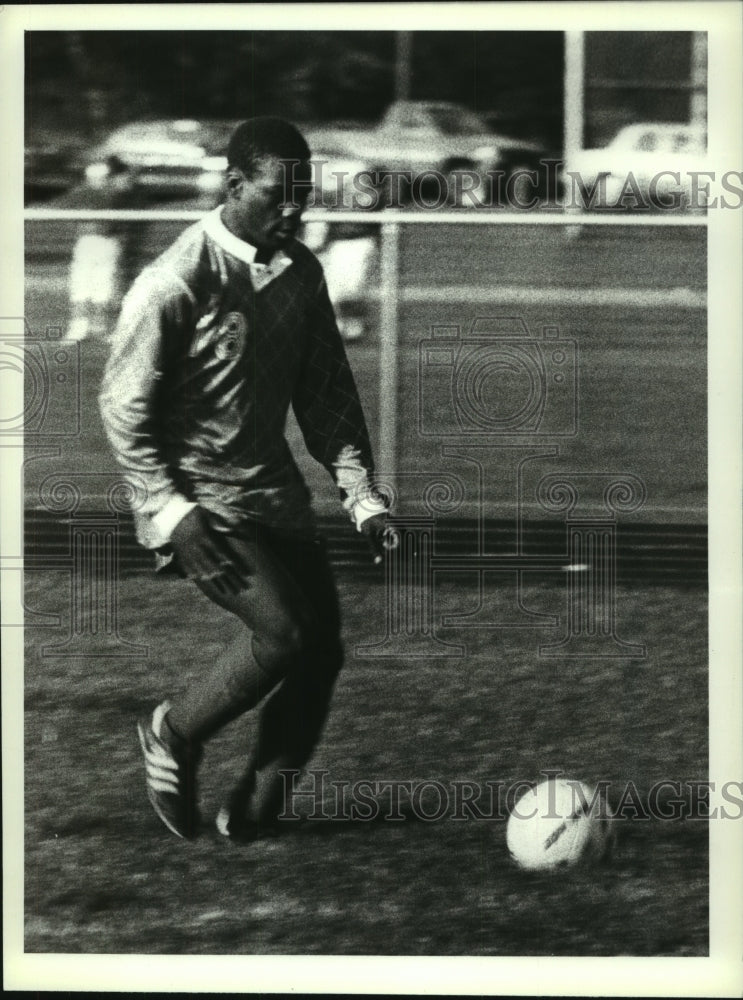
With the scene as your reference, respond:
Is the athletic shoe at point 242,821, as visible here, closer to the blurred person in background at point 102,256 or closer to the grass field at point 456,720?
the grass field at point 456,720

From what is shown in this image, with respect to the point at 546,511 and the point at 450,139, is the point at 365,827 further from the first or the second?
the point at 450,139

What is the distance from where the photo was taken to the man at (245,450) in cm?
501

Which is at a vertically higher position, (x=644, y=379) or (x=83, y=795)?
(x=644, y=379)

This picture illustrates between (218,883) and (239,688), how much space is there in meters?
0.65

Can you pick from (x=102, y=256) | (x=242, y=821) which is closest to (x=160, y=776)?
(x=242, y=821)

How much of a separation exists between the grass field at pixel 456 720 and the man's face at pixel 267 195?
0.42 meters

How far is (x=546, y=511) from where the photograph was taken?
505 centimetres

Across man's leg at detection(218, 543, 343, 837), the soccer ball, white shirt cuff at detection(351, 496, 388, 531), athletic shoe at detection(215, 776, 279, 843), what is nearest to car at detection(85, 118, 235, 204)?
white shirt cuff at detection(351, 496, 388, 531)

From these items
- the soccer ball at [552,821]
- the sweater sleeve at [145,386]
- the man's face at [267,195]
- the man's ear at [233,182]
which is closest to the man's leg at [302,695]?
the sweater sleeve at [145,386]

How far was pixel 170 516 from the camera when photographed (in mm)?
5035

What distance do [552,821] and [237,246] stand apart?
2139mm

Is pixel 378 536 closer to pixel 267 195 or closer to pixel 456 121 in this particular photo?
pixel 267 195

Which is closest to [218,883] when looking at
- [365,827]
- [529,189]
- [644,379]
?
[365,827]

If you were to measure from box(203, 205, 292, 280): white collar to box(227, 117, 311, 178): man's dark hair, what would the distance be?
Result: 17 centimetres
